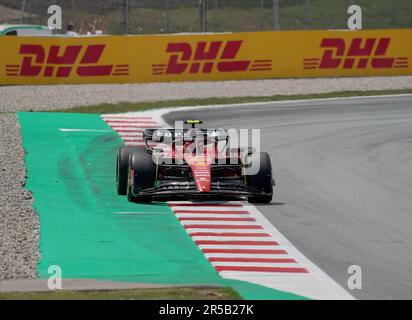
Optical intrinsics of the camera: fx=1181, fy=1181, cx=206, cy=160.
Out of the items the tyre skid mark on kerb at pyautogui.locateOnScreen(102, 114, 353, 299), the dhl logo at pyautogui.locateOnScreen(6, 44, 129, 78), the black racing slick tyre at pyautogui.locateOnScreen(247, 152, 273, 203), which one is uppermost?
the dhl logo at pyautogui.locateOnScreen(6, 44, 129, 78)

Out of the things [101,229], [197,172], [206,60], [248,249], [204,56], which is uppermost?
[204,56]

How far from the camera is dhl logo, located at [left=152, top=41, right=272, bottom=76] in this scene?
36.0m

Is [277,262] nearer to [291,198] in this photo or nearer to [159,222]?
[159,222]

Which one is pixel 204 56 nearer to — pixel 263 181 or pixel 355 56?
pixel 355 56

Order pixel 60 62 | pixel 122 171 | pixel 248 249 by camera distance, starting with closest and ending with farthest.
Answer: pixel 248 249, pixel 122 171, pixel 60 62

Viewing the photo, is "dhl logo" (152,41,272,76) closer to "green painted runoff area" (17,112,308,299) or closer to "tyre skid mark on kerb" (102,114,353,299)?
"green painted runoff area" (17,112,308,299)

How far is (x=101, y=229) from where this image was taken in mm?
14609

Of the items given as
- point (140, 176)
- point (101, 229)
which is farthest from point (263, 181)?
point (101, 229)

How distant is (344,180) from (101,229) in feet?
18.9

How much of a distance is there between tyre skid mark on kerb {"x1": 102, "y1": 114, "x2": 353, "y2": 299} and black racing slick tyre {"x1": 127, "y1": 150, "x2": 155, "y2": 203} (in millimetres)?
458

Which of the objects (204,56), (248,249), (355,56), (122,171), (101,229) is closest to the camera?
(248,249)

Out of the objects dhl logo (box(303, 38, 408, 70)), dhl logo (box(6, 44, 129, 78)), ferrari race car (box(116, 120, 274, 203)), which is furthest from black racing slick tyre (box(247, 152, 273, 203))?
dhl logo (box(303, 38, 408, 70))

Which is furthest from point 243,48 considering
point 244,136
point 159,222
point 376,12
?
point 159,222

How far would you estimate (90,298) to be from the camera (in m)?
10.6
